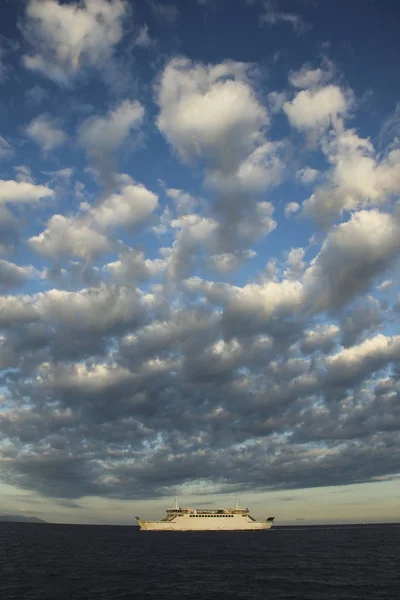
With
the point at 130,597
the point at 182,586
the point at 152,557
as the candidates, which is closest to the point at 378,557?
the point at 152,557

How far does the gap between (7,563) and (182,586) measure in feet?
181

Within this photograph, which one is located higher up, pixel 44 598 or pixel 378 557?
pixel 44 598

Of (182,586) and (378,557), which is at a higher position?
(182,586)

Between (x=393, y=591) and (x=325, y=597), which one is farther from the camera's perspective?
(x=393, y=591)

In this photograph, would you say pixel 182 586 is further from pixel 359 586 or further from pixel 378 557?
pixel 378 557

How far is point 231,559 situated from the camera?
359 ft

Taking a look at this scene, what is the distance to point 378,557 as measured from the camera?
11481 cm

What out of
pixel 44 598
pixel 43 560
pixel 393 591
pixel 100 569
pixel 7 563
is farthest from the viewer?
pixel 43 560

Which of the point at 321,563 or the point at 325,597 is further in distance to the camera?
the point at 321,563

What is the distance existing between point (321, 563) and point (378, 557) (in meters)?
25.0

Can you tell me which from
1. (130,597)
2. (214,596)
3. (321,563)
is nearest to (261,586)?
(214,596)

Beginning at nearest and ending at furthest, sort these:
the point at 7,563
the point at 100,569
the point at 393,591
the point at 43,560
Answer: the point at 393,591 < the point at 100,569 < the point at 7,563 < the point at 43,560

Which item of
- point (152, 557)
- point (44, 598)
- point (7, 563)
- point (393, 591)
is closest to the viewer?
point (44, 598)

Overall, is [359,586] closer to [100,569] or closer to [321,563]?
[321,563]
